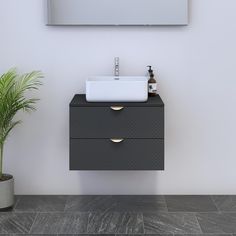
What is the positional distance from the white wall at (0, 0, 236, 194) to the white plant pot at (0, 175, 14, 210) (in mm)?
282

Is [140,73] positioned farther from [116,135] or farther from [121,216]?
[121,216]

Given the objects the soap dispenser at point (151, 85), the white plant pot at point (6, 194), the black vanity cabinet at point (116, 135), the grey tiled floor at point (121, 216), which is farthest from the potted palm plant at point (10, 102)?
the soap dispenser at point (151, 85)

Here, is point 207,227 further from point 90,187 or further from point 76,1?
point 76,1

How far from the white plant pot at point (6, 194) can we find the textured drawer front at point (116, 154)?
18.2 inches

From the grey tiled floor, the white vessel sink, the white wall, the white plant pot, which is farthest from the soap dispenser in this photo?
the white plant pot

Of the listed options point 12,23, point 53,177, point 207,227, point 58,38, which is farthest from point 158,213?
point 12,23

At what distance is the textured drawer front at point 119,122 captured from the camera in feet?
10.9

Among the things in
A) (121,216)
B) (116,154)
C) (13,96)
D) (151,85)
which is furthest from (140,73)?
(121,216)

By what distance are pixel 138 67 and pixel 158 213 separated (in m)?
1.03

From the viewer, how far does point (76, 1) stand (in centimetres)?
361

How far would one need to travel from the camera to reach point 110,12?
142 inches

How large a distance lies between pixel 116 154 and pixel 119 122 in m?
0.21

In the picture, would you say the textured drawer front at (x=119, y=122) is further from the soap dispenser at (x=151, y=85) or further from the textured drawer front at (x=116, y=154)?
the soap dispenser at (x=151, y=85)

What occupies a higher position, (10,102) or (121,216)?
(10,102)
